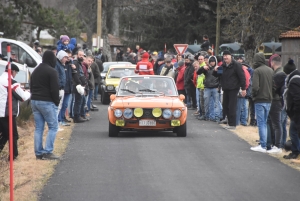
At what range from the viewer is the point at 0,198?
9203 mm

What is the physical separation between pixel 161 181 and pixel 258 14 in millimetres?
15785

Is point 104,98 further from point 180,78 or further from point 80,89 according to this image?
point 80,89

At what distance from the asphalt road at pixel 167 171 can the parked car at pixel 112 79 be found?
1031cm

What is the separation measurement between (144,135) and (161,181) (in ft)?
19.6

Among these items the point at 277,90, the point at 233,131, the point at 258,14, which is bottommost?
the point at 233,131

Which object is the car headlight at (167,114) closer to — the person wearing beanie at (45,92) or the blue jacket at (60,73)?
the blue jacket at (60,73)

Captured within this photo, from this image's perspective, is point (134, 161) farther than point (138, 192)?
Yes

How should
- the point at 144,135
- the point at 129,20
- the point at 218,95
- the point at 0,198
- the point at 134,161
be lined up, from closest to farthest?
the point at 0,198 → the point at 134,161 → the point at 144,135 → the point at 218,95 → the point at 129,20

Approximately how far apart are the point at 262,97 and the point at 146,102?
2.79 meters

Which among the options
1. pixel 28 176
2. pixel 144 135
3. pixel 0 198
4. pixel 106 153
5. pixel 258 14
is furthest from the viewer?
pixel 258 14

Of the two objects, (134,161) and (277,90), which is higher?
(277,90)

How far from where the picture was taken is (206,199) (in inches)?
368

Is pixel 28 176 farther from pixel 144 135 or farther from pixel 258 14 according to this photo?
pixel 258 14

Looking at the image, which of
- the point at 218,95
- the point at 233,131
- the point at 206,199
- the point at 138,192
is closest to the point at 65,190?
the point at 138,192
